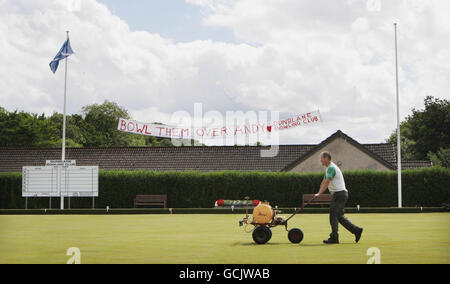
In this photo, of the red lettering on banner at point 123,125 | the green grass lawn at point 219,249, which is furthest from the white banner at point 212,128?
the green grass lawn at point 219,249

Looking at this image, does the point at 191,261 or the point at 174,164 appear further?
the point at 174,164

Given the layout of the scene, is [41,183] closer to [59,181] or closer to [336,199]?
[59,181]

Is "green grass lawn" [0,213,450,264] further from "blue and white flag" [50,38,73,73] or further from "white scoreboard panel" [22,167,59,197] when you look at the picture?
"blue and white flag" [50,38,73,73]

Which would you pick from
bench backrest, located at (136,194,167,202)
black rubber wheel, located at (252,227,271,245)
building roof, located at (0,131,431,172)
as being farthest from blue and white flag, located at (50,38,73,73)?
black rubber wheel, located at (252,227,271,245)

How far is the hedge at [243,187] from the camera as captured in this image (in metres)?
31.4

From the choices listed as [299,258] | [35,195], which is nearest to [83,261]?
[299,258]

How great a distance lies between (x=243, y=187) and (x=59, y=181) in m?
9.76

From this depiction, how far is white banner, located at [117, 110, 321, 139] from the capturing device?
3191cm

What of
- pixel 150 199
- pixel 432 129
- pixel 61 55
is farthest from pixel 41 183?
pixel 432 129

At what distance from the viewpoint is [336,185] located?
10742 millimetres

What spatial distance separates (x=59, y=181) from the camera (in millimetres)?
30844

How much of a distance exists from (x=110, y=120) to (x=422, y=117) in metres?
43.7

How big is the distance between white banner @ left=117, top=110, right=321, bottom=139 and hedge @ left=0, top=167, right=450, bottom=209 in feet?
7.28
